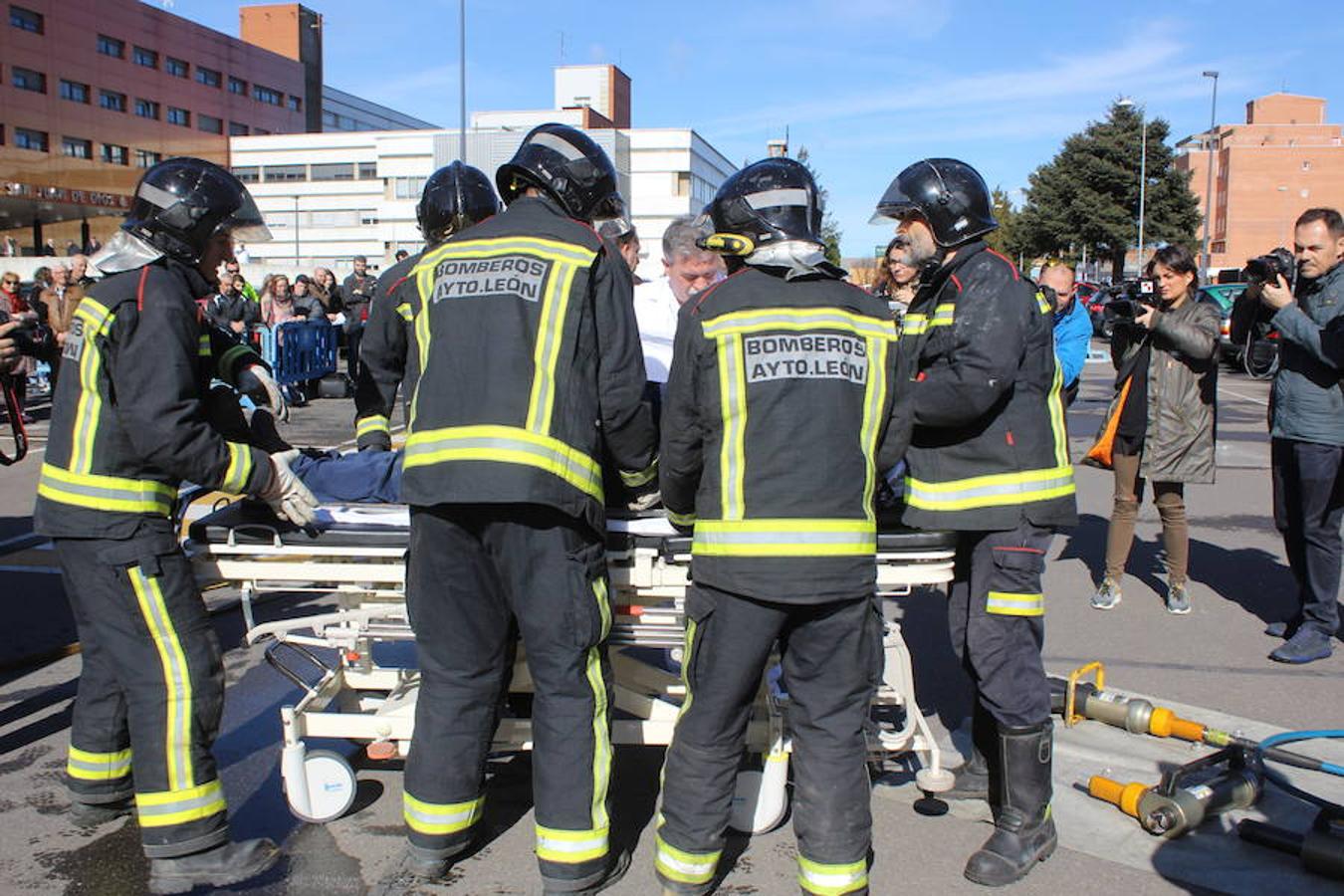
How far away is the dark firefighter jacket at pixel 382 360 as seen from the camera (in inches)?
157

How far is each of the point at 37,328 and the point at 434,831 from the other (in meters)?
2.65

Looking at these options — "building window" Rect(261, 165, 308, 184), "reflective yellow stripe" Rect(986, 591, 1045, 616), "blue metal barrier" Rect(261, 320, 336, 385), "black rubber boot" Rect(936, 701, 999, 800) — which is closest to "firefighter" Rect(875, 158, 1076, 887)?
"reflective yellow stripe" Rect(986, 591, 1045, 616)

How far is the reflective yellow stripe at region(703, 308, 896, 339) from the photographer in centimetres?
304

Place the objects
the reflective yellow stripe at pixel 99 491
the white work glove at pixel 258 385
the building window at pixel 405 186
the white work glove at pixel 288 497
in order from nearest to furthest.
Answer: the reflective yellow stripe at pixel 99 491, the white work glove at pixel 288 497, the white work glove at pixel 258 385, the building window at pixel 405 186

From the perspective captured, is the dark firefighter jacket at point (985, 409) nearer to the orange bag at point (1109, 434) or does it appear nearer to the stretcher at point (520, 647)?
the stretcher at point (520, 647)

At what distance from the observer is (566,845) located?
10.4 ft

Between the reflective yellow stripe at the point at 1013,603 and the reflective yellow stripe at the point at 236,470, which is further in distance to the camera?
the reflective yellow stripe at the point at 1013,603

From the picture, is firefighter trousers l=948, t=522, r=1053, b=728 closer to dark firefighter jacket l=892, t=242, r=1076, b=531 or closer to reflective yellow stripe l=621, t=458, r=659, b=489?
dark firefighter jacket l=892, t=242, r=1076, b=531

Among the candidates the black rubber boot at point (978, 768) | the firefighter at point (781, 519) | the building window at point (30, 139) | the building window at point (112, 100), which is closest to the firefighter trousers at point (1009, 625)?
the black rubber boot at point (978, 768)

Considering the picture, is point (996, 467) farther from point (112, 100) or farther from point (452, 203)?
point (112, 100)

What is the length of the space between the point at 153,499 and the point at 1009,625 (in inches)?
108

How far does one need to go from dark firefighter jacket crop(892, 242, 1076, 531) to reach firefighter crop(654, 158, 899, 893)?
39 cm

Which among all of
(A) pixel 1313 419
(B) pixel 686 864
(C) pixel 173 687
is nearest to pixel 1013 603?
(B) pixel 686 864

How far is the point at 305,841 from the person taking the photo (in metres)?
3.66
